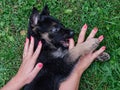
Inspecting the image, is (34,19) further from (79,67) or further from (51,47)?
(79,67)

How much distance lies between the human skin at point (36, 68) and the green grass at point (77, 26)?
29 cm

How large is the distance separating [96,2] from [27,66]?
1706 millimetres

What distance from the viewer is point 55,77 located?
516cm

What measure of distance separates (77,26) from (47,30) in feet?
2.70

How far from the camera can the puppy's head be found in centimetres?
525

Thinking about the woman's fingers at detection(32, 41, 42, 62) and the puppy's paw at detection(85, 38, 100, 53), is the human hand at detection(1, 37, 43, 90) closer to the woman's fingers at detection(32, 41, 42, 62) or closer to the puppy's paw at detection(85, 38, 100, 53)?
the woman's fingers at detection(32, 41, 42, 62)

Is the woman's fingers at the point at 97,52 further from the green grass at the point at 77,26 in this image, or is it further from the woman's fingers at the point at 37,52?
the woman's fingers at the point at 37,52

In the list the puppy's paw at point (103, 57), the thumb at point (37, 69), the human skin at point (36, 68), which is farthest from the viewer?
the puppy's paw at point (103, 57)

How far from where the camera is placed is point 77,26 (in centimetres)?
593

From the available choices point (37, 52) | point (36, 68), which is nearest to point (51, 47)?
point (37, 52)

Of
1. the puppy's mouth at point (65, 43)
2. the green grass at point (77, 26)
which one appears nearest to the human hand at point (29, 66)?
the puppy's mouth at point (65, 43)

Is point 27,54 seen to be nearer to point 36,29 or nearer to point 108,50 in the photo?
point 36,29

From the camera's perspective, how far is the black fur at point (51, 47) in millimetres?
5117

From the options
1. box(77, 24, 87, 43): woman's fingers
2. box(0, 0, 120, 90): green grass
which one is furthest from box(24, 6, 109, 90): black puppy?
box(0, 0, 120, 90): green grass
